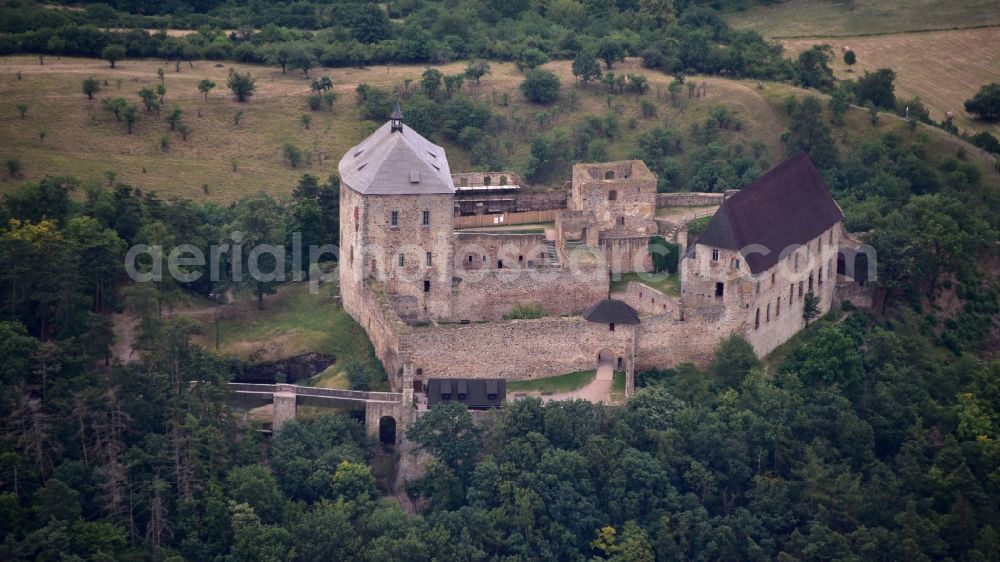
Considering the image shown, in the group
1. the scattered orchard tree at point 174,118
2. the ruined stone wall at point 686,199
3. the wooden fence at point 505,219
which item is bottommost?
the wooden fence at point 505,219

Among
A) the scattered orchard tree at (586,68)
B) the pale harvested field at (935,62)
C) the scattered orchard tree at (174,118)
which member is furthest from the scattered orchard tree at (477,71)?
the pale harvested field at (935,62)

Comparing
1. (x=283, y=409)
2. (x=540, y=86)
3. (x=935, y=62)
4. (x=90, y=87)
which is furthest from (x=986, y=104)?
(x=283, y=409)

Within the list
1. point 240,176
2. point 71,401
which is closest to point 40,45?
point 240,176

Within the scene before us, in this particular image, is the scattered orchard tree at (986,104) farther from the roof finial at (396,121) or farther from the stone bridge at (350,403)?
the stone bridge at (350,403)

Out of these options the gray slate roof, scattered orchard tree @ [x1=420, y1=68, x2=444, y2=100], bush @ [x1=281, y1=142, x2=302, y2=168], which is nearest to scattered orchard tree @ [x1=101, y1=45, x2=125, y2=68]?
bush @ [x1=281, y1=142, x2=302, y2=168]

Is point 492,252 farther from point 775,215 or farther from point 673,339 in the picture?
point 775,215

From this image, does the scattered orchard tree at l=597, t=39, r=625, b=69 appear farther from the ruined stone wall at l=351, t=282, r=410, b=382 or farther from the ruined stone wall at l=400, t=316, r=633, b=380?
the ruined stone wall at l=400, t=316, r=633, b=380
